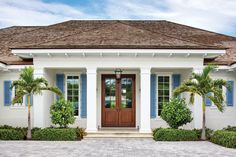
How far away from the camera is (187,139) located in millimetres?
15508

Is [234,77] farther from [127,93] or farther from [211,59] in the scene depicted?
[127,93]

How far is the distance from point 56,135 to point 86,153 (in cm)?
396

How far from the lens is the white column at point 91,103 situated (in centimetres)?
1703

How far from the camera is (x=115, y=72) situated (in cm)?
1842

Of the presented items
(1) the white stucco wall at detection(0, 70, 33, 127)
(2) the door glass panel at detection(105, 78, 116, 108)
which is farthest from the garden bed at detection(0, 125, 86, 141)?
(2) the door glass panel at detection(105, 78, 116, 108)

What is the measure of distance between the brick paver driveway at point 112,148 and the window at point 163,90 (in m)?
4.33

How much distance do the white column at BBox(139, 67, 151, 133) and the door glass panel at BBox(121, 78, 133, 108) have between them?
2.60m

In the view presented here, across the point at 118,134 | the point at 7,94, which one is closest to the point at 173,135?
the point at 118,134

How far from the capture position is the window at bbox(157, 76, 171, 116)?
63.4 ft

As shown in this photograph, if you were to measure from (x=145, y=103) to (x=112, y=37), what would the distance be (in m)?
3.76

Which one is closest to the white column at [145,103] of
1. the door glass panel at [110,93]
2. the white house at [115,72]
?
the white house at [115,72]

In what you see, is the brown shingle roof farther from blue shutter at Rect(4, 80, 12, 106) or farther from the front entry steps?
the front entry steps

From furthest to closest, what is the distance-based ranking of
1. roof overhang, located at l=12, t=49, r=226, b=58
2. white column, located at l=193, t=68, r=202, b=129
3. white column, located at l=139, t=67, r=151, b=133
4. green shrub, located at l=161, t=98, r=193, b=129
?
white column, located at l=193, t=68, r=202, b=129, white column, located at l=139, t=67, r=151, b=133, roof overhang, located at l=12, t=49, r=226, b=58, green shrub, located at l=161, t=98, r=193, b=129

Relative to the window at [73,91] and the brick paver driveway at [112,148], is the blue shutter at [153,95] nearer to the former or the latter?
the window at [73,91]
